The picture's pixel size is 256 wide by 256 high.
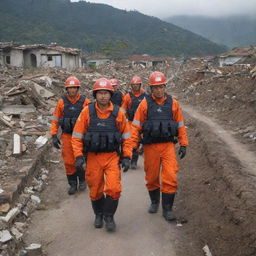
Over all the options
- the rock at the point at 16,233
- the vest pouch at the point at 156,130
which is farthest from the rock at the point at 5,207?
the vest pouch at the point at 156,130

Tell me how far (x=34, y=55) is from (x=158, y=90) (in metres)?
35.6

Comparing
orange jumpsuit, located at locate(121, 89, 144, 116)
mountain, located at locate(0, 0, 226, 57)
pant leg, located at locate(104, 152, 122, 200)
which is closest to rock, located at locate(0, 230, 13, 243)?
pant leg, located at locate(104, 152, 122, 200)

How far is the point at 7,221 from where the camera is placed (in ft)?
16.5

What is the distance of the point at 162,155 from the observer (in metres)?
5.38

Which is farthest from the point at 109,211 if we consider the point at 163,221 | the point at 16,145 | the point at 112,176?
the point at 16,145

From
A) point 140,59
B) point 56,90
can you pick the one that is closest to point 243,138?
point 56,90

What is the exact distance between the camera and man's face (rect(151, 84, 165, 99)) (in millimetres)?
5367

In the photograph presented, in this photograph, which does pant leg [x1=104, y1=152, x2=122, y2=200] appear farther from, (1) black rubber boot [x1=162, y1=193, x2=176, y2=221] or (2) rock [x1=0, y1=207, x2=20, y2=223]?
(2) rock [x1=0, y1=207, x2=20, y2=223]

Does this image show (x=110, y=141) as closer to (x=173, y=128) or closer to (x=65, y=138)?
(x=173, y=128)

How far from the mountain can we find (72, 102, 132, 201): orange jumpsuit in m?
69.5

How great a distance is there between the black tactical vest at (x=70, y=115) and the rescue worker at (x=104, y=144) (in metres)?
1.52

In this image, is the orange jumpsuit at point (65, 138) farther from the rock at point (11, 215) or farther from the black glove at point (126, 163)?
the black glove at point (126, 163)

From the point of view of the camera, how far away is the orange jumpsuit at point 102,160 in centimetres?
495

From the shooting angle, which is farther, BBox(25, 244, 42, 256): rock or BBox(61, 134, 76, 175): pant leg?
BBox(61, 134, 76, 175): pant leg
